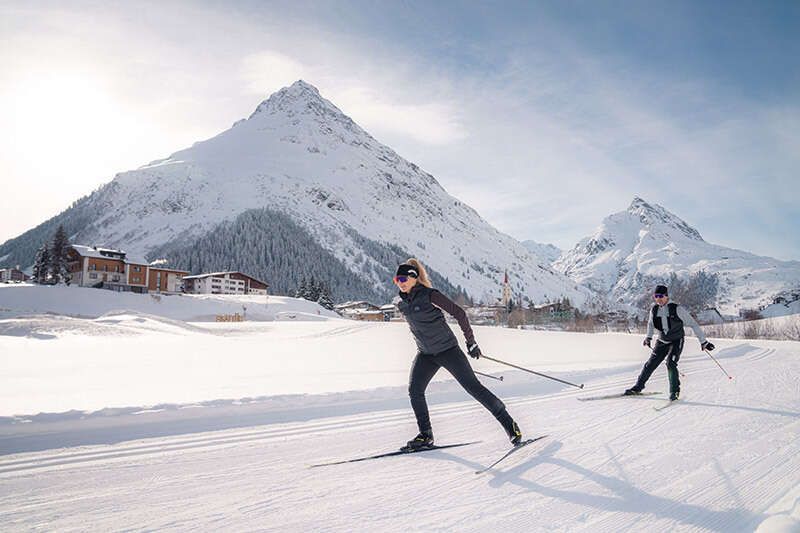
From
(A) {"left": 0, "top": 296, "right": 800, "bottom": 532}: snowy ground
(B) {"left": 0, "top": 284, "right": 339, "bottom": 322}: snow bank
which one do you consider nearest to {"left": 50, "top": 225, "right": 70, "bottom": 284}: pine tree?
(B) {"left": 0, "top": 284, "right": 339, "bottom": 322}: snow bank

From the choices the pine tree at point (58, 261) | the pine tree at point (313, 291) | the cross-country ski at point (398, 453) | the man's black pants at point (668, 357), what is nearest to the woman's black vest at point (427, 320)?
the cross-country ski at point (398, 453)

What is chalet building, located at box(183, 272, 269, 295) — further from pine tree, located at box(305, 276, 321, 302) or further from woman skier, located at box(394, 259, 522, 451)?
woman skier, located at box(394, 259, 522, 451)

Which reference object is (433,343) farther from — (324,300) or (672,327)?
(324,300)

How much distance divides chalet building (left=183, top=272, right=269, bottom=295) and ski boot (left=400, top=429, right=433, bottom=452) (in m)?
87.8

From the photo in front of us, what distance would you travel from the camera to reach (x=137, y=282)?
224ft

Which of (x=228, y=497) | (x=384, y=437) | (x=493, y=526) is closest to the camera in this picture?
(x=493, y=526)

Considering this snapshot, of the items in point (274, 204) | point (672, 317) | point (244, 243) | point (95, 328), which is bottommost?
point (95, 328)

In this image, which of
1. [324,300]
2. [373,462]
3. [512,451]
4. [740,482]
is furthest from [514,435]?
[324,300]

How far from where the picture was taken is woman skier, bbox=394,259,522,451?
4.48 m

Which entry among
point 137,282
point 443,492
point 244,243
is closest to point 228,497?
point 443,492

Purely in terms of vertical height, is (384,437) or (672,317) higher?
(672,317)

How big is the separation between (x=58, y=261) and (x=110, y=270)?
21.7 feet

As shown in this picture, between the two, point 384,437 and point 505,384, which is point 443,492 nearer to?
point 384,437

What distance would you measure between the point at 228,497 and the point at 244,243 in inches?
4997
